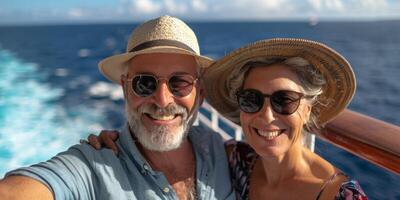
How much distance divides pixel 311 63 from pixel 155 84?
2.26 feet

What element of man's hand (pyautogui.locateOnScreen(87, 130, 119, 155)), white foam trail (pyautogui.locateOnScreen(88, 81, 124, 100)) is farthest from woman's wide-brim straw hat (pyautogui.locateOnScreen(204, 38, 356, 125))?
white foam trail (pyautogui.locateOnScreen(88, 81, 124, 100))

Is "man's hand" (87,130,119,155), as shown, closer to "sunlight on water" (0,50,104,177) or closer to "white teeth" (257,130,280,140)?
"white teeth" (257,130,280,140)

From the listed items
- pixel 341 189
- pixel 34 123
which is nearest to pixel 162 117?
pixel 341 189

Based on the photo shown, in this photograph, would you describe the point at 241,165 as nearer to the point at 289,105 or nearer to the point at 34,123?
the point at 289,105

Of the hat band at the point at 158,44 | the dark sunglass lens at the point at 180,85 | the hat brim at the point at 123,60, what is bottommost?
the dark sunglass lens at the point at 180,85

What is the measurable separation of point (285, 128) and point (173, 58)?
594 millimetres

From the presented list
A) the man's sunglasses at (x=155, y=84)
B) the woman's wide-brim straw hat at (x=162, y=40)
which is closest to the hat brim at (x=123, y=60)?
the woman's wide-brim straw hat at (x=162, y=40)

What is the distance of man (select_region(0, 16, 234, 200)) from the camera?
1820 mm

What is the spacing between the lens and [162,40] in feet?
6.35

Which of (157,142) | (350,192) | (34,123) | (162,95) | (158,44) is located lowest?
(34,123)

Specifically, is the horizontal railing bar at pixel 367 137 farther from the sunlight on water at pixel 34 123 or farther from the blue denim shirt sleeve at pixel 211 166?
the sunlight on water at pixel 34 123

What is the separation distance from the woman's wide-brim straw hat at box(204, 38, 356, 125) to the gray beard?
0.87 feet

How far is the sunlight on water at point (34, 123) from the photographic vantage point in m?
5.93

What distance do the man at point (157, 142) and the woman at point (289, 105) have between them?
6.5 inches
